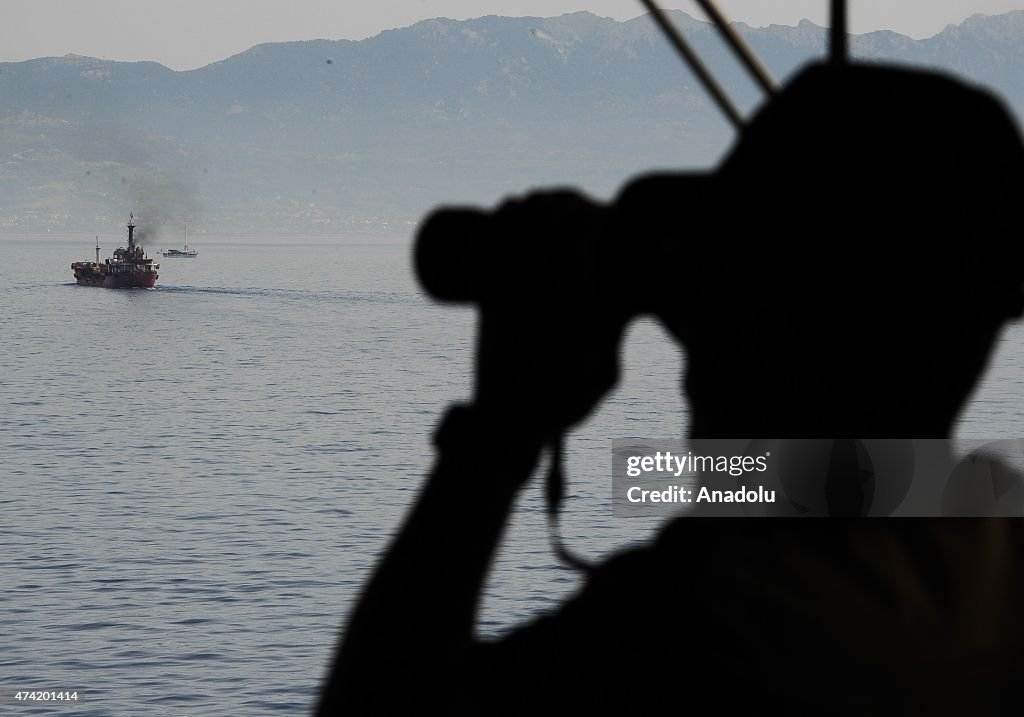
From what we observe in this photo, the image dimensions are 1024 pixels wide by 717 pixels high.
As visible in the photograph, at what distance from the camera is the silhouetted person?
1289 mm

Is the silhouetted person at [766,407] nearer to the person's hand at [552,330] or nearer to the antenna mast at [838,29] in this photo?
the person's hand at [552,330]

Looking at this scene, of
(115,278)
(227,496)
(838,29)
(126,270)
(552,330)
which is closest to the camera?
(552,330)

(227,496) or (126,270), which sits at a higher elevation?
(126,270)

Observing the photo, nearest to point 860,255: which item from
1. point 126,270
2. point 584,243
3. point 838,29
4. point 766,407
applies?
point 766,407

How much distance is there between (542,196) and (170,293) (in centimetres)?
16202

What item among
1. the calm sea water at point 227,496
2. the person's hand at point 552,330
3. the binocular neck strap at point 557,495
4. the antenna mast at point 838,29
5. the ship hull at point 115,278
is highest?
the antenna mast at point 838,29

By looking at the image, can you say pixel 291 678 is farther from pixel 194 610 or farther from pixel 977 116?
pixel 977 116

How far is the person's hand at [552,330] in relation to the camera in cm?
145

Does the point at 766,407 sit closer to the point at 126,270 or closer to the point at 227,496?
the point at 227,496

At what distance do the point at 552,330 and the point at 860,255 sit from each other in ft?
1.05

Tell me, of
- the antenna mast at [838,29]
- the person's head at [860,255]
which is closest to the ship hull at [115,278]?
the antenna mast at [838,29]

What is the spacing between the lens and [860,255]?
4.43ft

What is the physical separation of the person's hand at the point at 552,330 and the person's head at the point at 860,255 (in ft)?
0.37

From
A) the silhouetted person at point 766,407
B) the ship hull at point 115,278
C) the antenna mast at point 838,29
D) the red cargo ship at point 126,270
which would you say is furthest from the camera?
the ship hull at point 115,278
